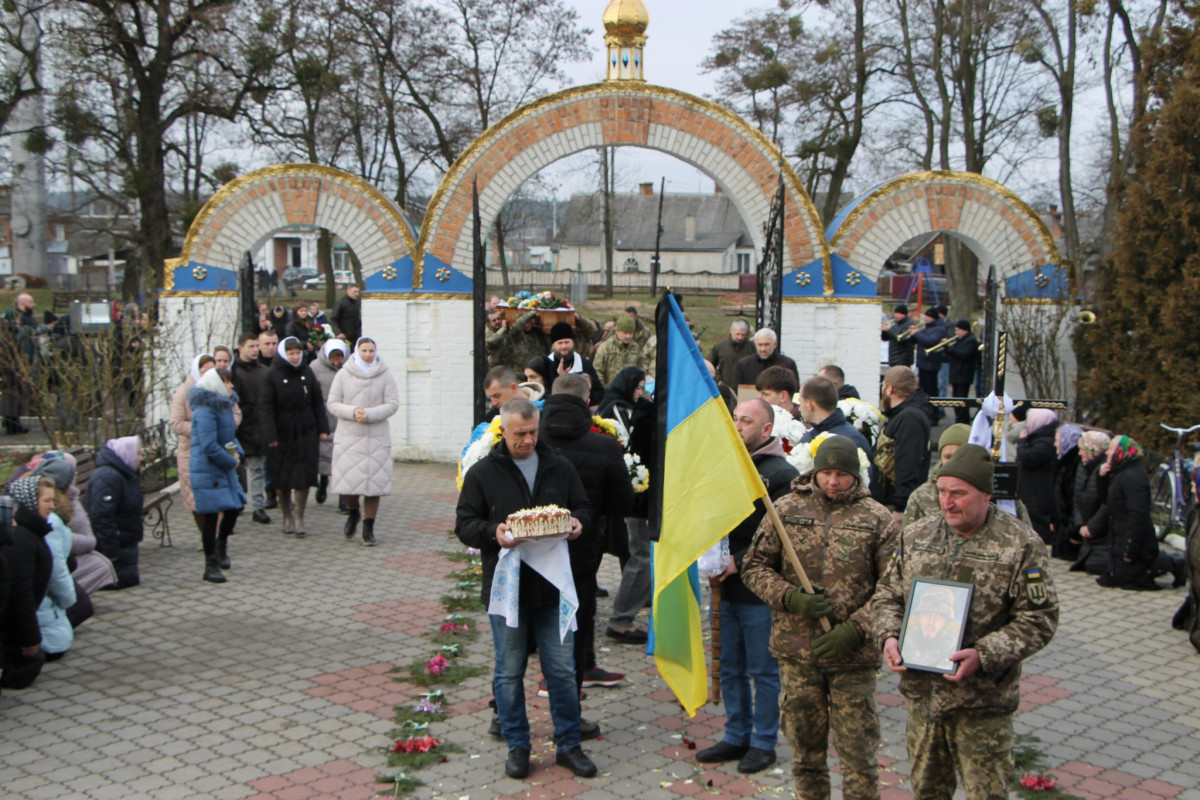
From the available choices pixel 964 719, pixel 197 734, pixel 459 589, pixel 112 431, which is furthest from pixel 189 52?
pixel 964 719

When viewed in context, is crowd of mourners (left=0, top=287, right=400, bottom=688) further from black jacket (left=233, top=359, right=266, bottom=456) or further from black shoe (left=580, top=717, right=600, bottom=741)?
black shoe (left=580, top=717, right=600, bottom=741)

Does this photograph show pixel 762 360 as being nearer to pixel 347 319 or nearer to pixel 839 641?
pixel 839 641

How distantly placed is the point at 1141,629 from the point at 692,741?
396 centimetres

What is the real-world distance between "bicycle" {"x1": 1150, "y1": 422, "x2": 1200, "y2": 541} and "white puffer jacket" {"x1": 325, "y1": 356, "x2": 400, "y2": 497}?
653 cm

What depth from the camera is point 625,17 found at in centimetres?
1320

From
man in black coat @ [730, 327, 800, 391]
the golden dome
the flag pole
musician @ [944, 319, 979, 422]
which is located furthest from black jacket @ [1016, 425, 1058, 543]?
the golden dome

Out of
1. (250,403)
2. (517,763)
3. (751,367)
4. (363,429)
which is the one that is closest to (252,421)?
(250,403)

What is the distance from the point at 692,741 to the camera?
5793mm

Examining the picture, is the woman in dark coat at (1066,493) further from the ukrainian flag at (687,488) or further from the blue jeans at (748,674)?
the ukrainian flag at (687,488)

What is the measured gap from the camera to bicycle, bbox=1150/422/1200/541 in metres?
10.1

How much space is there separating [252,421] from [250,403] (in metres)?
0.18

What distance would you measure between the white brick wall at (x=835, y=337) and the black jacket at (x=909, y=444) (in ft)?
19.6

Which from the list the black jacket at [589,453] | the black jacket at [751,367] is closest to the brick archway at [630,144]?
the black jacket at [751,367]

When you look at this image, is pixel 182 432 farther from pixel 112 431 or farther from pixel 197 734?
pixel 197 734
